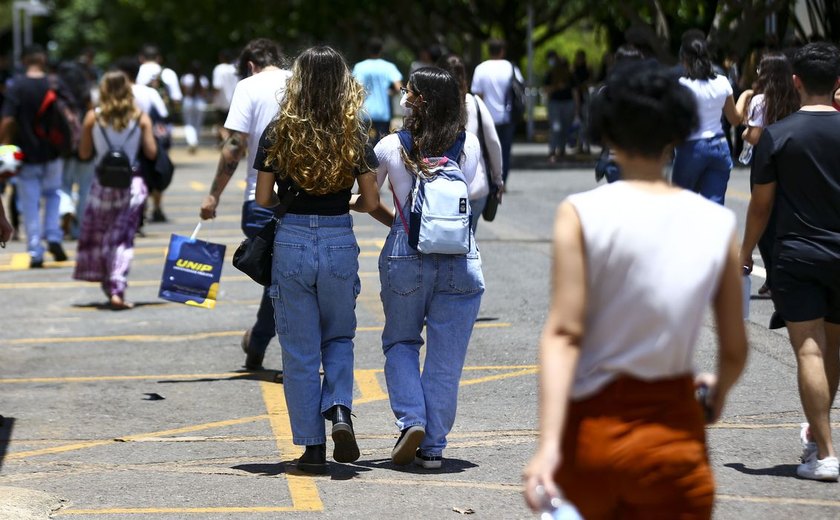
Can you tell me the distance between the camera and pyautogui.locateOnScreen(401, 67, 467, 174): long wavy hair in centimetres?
604

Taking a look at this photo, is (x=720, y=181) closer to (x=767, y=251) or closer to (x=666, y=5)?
(x=767, y=251)

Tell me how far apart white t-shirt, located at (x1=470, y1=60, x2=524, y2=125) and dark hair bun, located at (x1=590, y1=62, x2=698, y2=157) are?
43.3 ft

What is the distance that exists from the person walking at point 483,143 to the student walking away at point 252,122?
102cm

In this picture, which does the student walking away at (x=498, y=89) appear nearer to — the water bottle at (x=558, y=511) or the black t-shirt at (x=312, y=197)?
the black t-shirt at (x=312, y=197)

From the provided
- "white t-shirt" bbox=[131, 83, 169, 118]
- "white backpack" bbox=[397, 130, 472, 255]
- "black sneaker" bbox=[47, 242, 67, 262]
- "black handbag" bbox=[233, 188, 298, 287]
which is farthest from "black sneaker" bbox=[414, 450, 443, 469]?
"black sneaker" bbox=[47, 242, 67, 262]

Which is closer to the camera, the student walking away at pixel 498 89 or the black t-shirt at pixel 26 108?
the black t-shirt at pixel 26 108

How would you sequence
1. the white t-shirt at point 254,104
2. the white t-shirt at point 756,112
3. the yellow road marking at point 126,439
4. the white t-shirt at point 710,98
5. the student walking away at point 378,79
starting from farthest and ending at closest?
the student walking away at point 378,79
the white t-shirt at point 710,98
the white t-shirt at point 756,112
the white t-shirt at point 254,104
the yellow road marking at point 126,439

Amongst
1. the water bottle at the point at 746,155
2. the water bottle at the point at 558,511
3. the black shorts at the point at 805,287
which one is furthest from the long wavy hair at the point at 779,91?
the water bottle at the point at 558,511

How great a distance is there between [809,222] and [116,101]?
21.2 ft

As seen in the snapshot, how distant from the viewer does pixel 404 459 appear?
6.11m

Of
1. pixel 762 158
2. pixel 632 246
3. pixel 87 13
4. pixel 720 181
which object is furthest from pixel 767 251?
pixel 87 13

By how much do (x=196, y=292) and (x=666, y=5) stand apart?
19.0 meters

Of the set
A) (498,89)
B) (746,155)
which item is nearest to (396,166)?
(746,155)

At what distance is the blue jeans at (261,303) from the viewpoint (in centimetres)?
788
